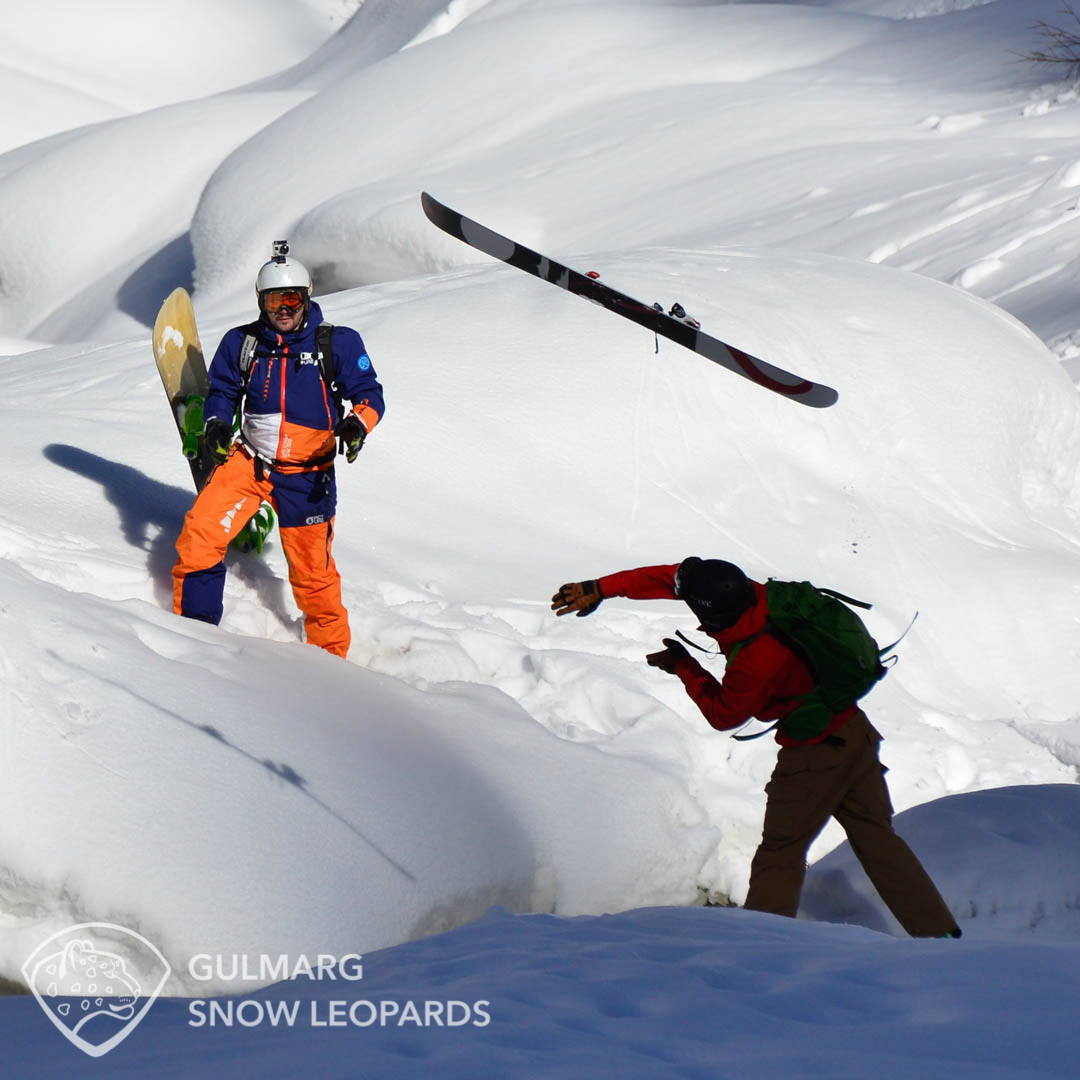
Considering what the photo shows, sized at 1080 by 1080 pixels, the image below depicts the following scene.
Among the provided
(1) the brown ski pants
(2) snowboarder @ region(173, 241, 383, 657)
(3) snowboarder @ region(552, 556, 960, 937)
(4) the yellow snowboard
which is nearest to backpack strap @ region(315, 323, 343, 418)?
(2) snowboarder @ region(173, 241, 383, 657)

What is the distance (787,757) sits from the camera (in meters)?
3.87

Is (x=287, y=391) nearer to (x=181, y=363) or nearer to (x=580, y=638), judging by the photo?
(x=181, y=363)

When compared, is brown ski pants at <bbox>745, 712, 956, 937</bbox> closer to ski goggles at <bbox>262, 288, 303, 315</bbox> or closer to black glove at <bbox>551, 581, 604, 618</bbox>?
black glove at <bbox>551, 581, 604, 618</bbox>

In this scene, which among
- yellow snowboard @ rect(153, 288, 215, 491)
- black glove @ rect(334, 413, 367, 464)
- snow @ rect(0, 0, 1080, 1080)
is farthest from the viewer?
yellow snowboard @ rect(153, 288, 215, 491)

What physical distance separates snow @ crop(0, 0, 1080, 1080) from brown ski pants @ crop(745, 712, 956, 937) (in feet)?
0.55

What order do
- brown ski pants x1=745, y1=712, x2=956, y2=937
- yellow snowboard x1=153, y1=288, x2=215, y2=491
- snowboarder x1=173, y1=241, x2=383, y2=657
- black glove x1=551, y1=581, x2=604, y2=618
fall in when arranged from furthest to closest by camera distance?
yellow snowboard x1=153, y1=288, x2=215, y2=491, snowboarder x1=173, y1=241, x2=383, y2=657, black glove x1=551, y1=581, x2=604, y2=618, brown ski pants x1=745, y1=712, x2=956, y2=937

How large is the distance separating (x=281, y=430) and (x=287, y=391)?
0.15m

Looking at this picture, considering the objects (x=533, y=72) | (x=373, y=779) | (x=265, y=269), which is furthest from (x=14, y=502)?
(x=533, y=72)

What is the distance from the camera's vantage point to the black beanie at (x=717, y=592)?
366 centimetres

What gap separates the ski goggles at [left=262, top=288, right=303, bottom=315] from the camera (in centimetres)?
462

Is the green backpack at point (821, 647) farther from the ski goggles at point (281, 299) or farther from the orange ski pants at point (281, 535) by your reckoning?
the ski goggles at point (281, 299)

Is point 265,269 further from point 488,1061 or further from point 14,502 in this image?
point 488,1061

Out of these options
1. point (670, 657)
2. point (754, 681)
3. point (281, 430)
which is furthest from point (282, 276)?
point (754, 681)

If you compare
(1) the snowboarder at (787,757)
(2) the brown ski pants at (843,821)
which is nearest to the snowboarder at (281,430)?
(1) the snowboarder at (787,757)
